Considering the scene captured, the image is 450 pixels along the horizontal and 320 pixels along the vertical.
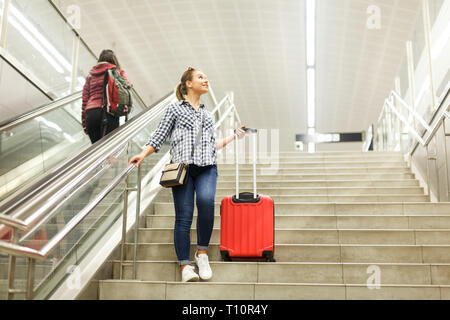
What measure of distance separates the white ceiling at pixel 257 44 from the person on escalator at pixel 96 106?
7868 mm

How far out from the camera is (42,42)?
19.9ft

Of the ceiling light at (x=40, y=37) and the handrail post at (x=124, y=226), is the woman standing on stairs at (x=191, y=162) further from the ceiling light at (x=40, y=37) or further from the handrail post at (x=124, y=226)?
the ceiling light at (x=40, y=37)

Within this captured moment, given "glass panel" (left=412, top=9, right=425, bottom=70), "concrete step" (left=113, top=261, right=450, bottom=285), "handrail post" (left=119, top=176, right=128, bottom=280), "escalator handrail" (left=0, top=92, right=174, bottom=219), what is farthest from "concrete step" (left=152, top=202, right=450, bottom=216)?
"glass panel" (left=412, top=9, right=425, bottom=70)

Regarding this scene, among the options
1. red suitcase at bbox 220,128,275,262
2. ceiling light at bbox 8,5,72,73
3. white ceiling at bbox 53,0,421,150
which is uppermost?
white ceiling at bbox 53,0,421,150

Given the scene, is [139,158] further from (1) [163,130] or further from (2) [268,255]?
(2) [268,255]

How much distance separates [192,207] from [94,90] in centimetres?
186

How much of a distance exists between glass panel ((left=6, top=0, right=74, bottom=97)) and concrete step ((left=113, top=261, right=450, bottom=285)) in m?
3.62

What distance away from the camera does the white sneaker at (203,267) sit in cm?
311

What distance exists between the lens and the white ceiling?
12.6m

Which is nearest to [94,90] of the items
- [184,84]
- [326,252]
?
[184,84]

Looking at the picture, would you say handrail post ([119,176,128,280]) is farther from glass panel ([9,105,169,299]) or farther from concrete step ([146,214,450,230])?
concrete step ([146,214,450,230])

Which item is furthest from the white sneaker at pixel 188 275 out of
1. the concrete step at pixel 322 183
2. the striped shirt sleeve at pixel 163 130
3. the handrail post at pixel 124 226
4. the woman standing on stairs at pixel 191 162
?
the concrete step at pixel 322 183
